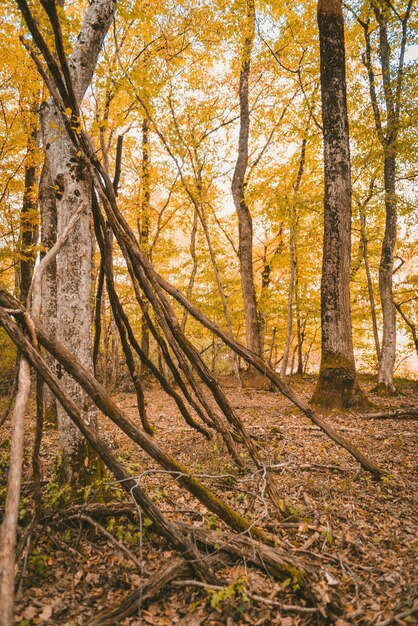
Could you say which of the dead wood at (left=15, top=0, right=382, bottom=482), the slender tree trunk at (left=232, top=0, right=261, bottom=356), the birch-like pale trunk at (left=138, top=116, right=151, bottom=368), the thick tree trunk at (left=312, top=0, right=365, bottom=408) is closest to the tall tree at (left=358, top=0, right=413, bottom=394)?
the thick tree trunk at (left=312, top=0, right=365, bottom=408)

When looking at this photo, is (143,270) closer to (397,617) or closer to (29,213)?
(397,617)

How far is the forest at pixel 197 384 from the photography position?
6.78ft

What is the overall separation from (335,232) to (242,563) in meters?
5.78

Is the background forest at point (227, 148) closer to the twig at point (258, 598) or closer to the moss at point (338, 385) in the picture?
the moss at point (338, 385)

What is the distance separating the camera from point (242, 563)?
228 centimetres

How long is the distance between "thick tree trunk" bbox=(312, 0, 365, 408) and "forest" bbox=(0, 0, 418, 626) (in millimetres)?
38

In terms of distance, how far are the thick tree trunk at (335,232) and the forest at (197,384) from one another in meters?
0.04

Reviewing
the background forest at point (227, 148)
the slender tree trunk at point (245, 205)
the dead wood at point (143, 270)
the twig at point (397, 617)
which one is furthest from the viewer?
the slender tree trunk at point (245, 205)

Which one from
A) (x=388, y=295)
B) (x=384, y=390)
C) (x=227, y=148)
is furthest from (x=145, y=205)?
(x=384, y=390)

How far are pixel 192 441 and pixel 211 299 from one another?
9936mm

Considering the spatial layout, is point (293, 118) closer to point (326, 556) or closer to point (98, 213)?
point (98, 213)

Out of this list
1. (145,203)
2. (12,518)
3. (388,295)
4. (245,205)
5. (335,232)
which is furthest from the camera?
(145,203)

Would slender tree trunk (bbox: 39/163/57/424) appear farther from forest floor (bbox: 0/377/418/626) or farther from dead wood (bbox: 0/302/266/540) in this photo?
dead wood (bbox: 0/302/266/540)

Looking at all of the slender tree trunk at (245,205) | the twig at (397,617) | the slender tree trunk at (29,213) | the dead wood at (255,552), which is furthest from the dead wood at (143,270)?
the slender tree trunk at (245,205)
